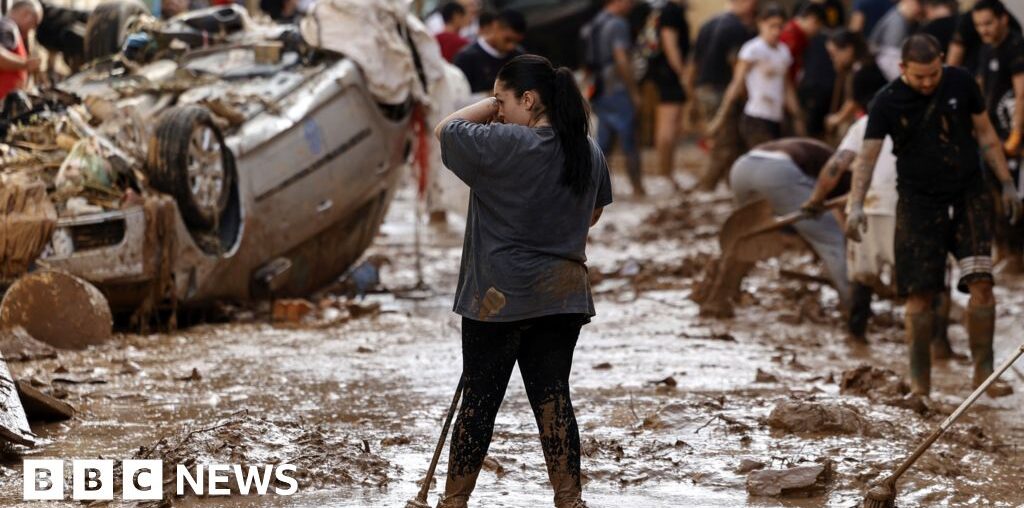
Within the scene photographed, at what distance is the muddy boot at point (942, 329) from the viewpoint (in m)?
9.79

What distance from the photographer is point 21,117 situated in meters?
10.0

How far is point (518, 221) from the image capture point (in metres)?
5.48

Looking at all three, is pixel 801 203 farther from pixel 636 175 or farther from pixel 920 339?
pixel 636 175

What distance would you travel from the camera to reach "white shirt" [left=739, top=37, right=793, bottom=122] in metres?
16.4

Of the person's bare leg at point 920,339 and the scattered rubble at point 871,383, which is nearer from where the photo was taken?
the scattered rubble at point 871,383

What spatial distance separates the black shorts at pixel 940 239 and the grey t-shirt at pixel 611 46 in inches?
405

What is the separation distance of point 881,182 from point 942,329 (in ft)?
3.16

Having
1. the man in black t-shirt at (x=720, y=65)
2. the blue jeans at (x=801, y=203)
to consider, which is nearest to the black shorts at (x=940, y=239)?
the blue jeans at (x=801, y=203)

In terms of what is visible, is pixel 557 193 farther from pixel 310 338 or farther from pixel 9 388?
pixel 310 338

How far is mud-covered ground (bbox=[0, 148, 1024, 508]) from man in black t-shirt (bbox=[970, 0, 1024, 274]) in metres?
1.12

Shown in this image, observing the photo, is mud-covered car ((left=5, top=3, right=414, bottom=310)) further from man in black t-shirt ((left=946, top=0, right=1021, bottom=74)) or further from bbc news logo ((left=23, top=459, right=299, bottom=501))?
man in black t-shirt ((left=946, top=0, right=1021, bottom=74))

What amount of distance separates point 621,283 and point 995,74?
307 centimetres

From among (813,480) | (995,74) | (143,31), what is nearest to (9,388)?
(813,480)

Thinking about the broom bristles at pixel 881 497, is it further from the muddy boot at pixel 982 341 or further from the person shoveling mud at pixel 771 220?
the person shoveling mud at pixel 771 220
